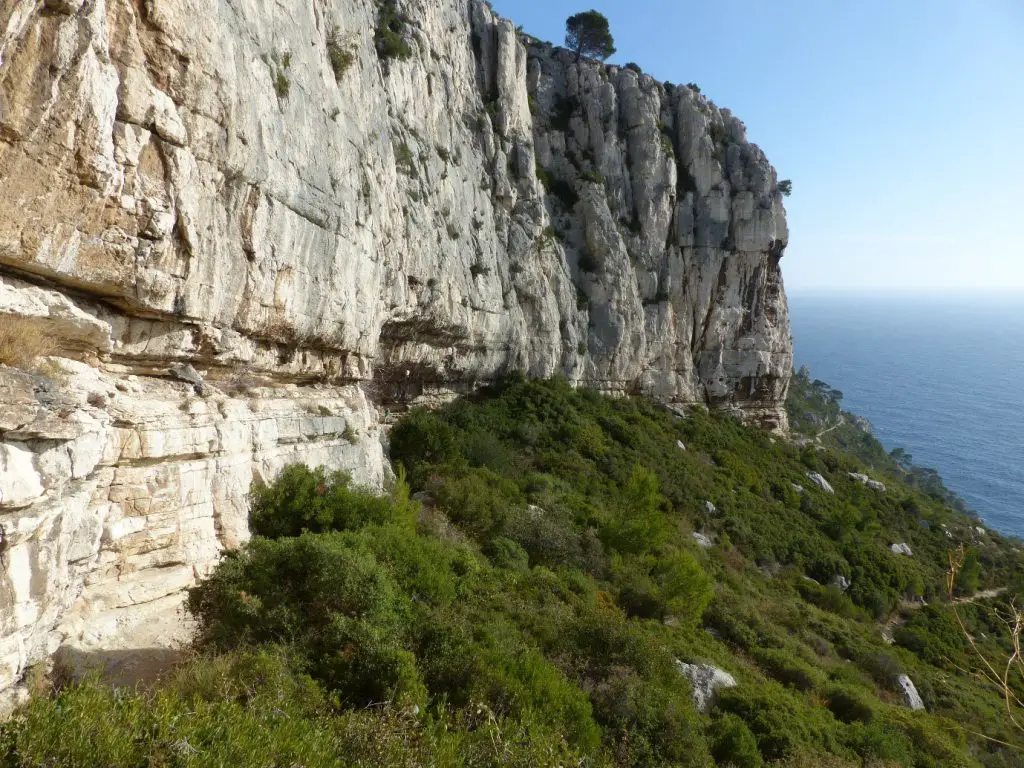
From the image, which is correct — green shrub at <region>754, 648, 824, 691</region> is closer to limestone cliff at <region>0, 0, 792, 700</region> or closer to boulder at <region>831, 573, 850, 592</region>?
limestone cliff at <region>0, 0, 792, 700</region>

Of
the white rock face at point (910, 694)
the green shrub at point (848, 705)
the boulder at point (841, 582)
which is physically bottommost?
the boulder at point (841, 582)

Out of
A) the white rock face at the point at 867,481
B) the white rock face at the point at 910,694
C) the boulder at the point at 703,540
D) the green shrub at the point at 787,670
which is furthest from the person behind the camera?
the white rock face at the point at 867,481

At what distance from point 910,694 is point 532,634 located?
1479cm

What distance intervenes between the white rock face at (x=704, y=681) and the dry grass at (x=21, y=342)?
12.9m

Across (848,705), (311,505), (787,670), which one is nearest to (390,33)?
(311,505)

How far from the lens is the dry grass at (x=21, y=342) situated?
6.81 m

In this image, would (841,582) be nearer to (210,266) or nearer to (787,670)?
(787,670)

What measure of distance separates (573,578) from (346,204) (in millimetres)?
11483

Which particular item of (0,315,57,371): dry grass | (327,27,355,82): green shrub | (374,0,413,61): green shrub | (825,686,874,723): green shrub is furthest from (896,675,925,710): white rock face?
(374,0,413,61): green shrub

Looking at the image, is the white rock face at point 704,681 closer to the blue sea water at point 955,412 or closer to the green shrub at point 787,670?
the green shrub at point 787,670

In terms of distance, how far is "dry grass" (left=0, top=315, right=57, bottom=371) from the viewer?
6809mm

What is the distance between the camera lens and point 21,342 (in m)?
7.06

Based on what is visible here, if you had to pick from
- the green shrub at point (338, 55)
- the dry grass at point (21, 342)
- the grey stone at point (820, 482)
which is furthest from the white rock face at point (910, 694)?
the green shrub at point (338, 55)

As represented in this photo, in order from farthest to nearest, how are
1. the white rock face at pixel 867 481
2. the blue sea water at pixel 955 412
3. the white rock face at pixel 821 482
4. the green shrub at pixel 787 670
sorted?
the blue sea water at pixel 955 412 < the white rock face at pixel 867 481 < the white rock face at pixel 821 482 < the green shrub at pixel 787 670
